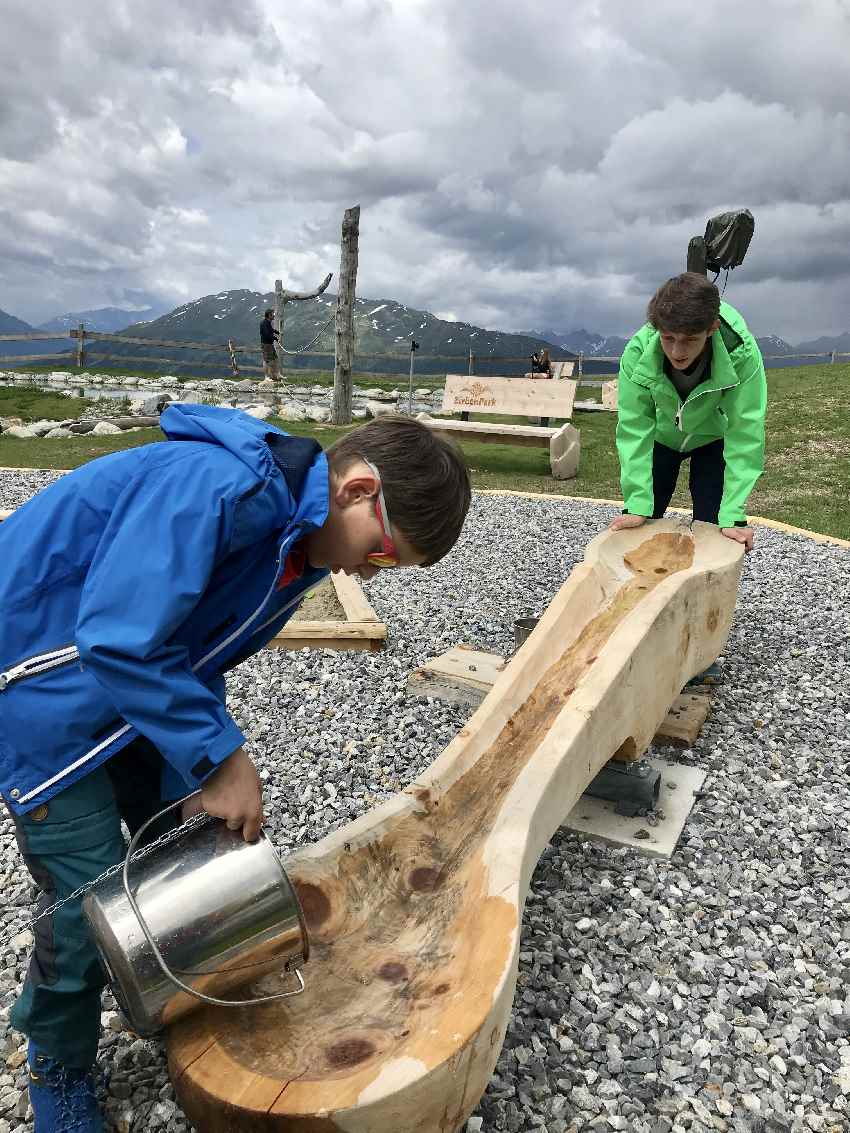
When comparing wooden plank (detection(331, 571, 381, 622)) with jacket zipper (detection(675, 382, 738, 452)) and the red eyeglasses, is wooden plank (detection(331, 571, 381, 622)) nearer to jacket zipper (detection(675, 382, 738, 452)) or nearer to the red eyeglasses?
jacket zipper (detection(675, 382, 738, 452))

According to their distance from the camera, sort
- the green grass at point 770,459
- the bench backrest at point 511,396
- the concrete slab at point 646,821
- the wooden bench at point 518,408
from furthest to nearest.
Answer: the bench backrest at point 511,396, the wooden bench at point 518,408, the green grass at point 770,459, the concrete slab at point 646,821

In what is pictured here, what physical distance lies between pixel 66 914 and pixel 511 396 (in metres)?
10.2

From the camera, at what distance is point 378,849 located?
6.19 feet

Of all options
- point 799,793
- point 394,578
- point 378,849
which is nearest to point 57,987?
point 378,849

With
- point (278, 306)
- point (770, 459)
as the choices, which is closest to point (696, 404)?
point (770, 459)

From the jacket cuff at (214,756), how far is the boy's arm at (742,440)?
2759mm

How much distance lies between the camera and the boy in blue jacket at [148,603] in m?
1.24

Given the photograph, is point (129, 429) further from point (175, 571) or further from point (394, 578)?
point (175, 571)

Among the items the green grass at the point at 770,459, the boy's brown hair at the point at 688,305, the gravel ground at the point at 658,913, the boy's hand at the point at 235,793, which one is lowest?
the gravel ground at the point at 658,913

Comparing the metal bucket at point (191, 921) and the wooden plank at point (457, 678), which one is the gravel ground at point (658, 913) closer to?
the wooden plank at point (457, 678)

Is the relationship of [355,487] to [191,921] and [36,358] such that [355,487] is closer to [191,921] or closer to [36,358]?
[191,921]

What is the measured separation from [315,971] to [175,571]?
92 centimetres

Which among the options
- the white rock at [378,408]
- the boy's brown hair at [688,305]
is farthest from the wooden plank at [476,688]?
the white rock at [378,408]

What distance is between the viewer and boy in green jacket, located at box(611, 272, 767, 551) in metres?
3.09
